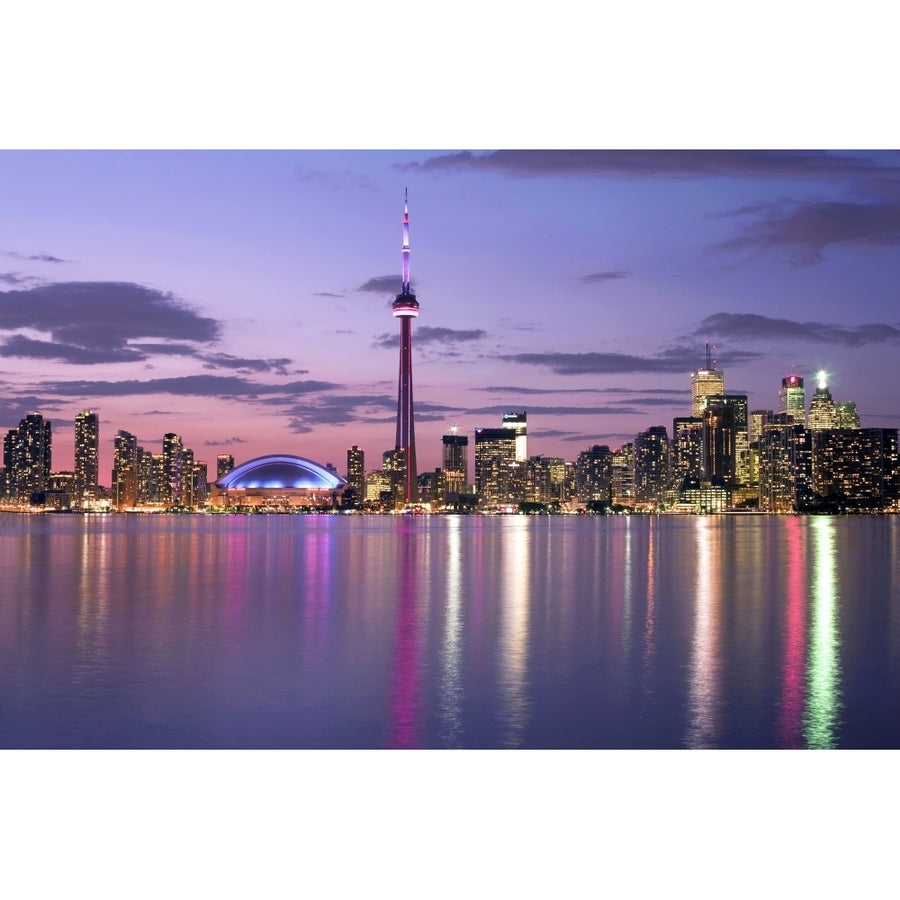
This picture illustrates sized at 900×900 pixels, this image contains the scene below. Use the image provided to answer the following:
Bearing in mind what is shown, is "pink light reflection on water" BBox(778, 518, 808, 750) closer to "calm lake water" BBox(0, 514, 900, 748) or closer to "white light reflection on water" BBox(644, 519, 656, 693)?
"calm lake water" BBox(0, 514, 900, 748)

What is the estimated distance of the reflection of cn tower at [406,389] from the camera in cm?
14388

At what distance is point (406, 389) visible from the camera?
146 metres

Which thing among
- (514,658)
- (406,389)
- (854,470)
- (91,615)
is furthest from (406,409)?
(514,658)

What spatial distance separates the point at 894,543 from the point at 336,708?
56.9 m

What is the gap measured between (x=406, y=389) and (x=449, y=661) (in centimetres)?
13041

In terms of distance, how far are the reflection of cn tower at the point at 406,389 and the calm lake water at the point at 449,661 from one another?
4326 inches

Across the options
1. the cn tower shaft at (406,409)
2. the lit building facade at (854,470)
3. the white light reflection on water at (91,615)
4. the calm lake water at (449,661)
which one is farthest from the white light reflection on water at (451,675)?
the lit building facade at (854,470)

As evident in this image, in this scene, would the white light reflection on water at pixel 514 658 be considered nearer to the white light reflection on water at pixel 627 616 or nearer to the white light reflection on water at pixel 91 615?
the white light reflection on water at pixel 627 616

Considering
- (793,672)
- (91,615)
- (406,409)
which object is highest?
(406,409)

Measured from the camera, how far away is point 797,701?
1291cm

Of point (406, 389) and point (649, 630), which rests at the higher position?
point (406, 389)

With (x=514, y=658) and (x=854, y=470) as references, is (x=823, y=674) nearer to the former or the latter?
(x=514, y=658)
